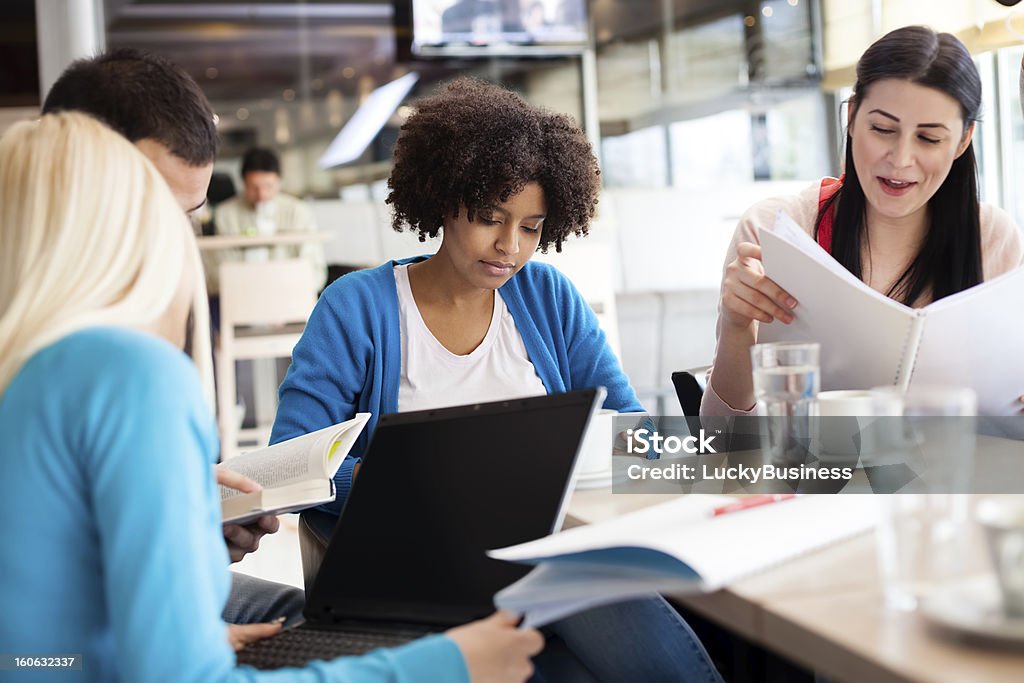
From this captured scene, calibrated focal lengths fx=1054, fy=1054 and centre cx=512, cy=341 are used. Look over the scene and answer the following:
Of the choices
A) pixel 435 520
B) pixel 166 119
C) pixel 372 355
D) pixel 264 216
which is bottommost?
pixel 435 520

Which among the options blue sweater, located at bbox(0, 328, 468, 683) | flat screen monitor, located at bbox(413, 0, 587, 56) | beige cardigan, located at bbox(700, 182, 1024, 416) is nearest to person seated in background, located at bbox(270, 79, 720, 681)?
beige cardigan, located at bbox(700, 182, 1024, 416)

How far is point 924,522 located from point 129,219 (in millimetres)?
578

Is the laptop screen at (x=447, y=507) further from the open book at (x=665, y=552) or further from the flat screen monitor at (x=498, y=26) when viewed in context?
the flat screen monitor at (x=498, y=26)

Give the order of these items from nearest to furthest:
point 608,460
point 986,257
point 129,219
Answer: point 129,219, point 608,460, point 986,257

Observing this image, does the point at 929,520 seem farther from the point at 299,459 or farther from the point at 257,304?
the point at 257,304

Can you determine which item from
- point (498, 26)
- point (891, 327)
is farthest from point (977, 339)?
point (498, 26)

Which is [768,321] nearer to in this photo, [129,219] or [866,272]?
[866,272]

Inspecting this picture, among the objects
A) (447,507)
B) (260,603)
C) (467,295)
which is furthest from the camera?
(467,295)

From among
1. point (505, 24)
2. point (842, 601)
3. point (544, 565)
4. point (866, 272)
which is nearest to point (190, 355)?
point (544, 565)

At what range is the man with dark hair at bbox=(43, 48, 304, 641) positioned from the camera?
1.23m

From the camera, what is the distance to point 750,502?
84 centimetres

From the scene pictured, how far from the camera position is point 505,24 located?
6.38 meters

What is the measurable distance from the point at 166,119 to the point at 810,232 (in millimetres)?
986

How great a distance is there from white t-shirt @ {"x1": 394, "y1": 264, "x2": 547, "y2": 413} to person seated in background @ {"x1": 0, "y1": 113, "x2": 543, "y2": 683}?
2.41 feet
